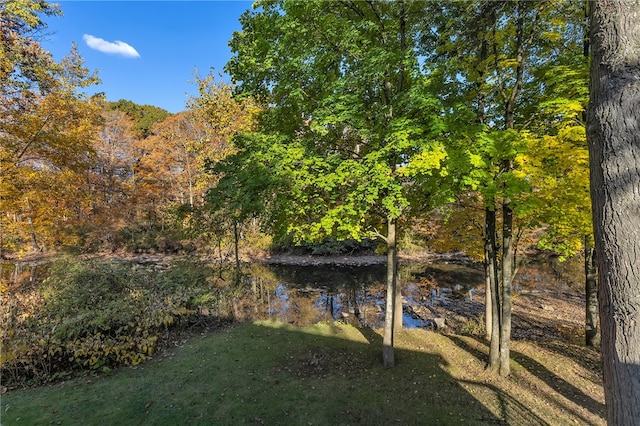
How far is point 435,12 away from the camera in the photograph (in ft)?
20.2

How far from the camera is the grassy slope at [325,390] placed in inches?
189

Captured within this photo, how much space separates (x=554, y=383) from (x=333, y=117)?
6.34 meters

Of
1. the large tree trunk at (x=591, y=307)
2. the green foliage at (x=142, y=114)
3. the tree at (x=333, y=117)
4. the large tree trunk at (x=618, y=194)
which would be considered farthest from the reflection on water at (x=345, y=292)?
the green foliage at (x=142, y=114)

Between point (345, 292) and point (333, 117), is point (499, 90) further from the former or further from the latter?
point (345, 292)

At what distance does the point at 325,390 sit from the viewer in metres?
5.62

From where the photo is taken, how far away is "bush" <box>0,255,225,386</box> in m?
6.02

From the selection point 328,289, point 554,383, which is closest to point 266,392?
point 554,383

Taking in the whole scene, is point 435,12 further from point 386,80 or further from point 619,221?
point 619,221

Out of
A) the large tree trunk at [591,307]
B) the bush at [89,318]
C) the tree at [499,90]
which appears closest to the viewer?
the tree at [499,90]

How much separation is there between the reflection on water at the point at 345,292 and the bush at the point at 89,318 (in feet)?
8.76

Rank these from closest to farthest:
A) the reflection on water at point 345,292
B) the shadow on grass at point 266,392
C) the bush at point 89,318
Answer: the shadow on grass at point 266,392
the bush at point 89,318
the reflection on water at point 345,292

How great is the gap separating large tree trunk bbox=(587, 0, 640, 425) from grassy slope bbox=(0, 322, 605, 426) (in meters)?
3.48

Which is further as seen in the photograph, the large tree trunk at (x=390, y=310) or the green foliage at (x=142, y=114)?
the green foliage at (x=142, y=114)

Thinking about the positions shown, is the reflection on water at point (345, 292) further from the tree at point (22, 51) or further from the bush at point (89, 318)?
the tree at point (22, 51)
